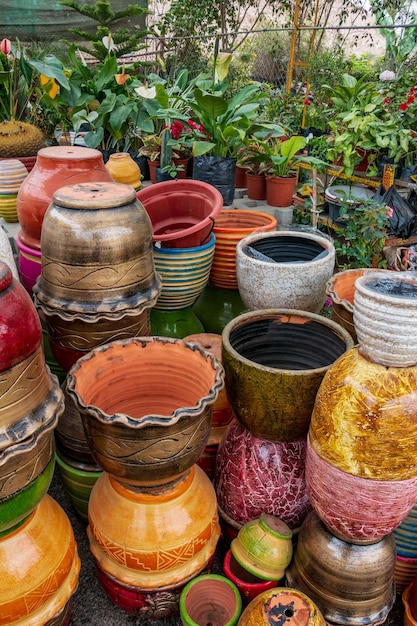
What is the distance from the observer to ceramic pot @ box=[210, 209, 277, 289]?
7.29 ft

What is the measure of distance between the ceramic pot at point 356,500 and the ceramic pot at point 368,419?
0.03 meters

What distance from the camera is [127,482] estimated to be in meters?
1.34

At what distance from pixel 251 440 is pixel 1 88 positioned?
3.56 m

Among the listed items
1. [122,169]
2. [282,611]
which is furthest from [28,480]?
[122,169]

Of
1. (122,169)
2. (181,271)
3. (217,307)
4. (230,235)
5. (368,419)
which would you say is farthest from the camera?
(122,169)

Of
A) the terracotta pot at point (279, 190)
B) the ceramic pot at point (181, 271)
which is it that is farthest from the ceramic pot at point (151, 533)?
the terracotta pot at point (279, 190)

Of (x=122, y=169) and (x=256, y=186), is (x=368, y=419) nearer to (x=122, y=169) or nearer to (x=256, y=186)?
(x=122, y=169)

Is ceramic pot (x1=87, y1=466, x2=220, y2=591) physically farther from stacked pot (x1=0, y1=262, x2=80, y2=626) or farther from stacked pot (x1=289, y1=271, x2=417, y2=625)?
stacked pot (x1=289, y1=271, x2=417, y2=625)

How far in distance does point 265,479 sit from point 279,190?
1.91 meters

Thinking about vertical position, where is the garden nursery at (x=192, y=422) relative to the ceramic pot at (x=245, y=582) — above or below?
above

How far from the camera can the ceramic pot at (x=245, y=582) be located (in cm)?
140

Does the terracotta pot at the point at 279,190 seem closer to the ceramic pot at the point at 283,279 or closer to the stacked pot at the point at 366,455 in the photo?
the ceramic pot at the point at 283,279

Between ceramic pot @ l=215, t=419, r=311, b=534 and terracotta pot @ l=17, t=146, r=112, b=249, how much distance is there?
1.03 meters

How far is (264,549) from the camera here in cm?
140
